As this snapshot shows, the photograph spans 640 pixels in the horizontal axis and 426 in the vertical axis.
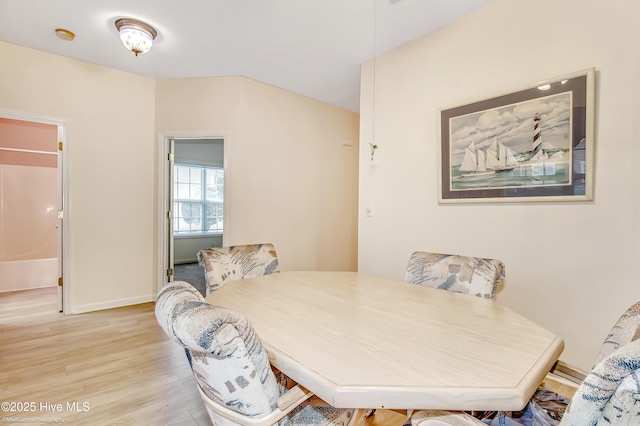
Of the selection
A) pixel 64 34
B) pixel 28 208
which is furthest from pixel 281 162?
pixel 28 208

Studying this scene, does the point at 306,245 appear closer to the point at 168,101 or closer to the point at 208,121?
the point at 208,121

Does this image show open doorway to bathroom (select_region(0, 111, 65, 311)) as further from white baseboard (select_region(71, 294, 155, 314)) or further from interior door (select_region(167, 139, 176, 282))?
interior door (select_region(167, 139, 176, 282))

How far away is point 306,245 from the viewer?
4004 mm

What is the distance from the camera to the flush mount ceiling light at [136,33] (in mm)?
2375

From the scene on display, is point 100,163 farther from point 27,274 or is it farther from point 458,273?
point 458,273

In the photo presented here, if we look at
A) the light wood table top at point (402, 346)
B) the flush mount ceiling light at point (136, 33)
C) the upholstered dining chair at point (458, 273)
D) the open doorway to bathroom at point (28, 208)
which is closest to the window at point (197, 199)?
the open doorway to bathroom at point (28, 208)

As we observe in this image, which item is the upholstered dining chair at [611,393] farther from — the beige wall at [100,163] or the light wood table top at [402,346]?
the beige wall at [100,163]

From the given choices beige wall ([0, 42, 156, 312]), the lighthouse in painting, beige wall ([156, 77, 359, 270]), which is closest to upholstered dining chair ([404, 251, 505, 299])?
the lighthouse in painting

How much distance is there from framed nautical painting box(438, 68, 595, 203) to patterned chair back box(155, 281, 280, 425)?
190 centimetres

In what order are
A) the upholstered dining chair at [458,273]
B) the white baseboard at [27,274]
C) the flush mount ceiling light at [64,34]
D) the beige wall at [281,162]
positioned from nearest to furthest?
the upholstered dining chair at [458,273] → the flush mount ceiling light at [64,34] → the beige wall at [281,162] → the white baseboard at [27,274]

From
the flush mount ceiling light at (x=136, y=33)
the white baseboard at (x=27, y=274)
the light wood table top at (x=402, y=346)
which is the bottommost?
the white baseboard at (x=27, y=274)

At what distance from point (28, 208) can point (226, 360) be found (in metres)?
4.99

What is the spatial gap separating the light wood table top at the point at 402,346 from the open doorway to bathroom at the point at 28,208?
4126 mm

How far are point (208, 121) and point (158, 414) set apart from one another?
281cm
